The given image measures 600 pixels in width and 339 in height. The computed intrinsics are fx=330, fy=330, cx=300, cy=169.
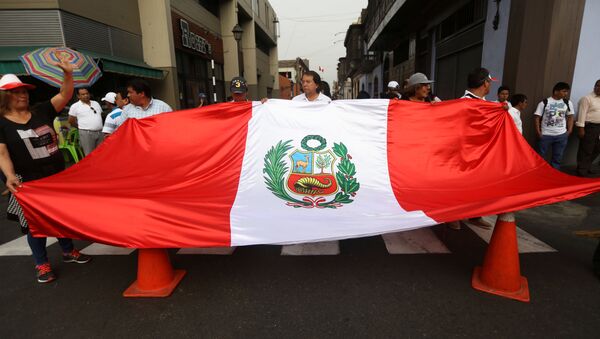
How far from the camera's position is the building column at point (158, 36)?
42.1ft

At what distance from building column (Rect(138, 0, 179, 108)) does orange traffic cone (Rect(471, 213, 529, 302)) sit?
1309 centimetres

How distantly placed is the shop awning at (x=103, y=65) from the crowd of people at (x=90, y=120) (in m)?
2.96

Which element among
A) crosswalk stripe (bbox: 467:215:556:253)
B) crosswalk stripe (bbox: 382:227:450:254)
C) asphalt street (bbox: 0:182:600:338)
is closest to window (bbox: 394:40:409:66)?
crosswalk stripe (bbox: 467:215:556:253)

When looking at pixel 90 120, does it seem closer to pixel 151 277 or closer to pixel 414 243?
pixel 151 277

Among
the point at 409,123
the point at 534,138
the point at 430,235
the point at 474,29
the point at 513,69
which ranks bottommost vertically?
the point at 430,235

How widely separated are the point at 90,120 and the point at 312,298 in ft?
20.3

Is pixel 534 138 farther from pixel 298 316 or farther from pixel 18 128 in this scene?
pixel 18 128

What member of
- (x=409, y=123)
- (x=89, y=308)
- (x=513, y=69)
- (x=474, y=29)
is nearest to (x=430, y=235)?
(x=409, y=123)

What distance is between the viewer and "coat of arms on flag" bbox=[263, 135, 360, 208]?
10.7ft

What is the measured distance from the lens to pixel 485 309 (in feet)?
8.75

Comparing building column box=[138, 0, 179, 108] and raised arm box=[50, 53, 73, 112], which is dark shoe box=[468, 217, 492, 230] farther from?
building column box=[138, 0, 179, 108]

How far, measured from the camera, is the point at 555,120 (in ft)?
20.9

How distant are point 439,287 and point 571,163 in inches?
276

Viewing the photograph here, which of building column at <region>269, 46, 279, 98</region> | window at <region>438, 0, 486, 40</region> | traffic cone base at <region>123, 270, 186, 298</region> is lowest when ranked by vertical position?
traffic cone base at <region>123, 270, 186, 298</region>
